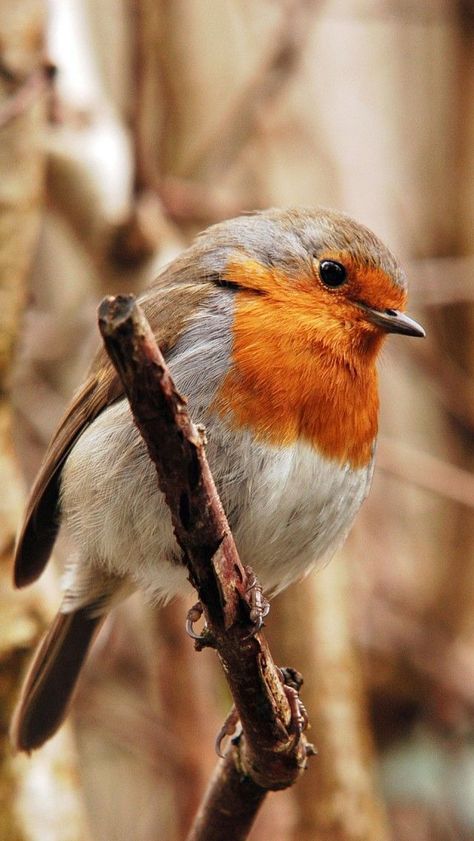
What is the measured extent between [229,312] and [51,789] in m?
1.45

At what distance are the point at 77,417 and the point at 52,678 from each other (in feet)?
2.76

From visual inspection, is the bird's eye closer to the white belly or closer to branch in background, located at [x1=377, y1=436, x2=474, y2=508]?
the white belly

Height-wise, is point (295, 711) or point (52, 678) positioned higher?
point (295, 711)

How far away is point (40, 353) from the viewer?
177 inches

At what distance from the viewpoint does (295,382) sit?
8.14 ft

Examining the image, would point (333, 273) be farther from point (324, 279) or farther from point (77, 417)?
point (77, 417)

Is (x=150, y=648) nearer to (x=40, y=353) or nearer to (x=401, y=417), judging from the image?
(x=40, y=353)

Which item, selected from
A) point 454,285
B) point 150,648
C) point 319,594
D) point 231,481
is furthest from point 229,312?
point 454,285

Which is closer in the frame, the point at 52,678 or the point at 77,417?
the point at 77,417

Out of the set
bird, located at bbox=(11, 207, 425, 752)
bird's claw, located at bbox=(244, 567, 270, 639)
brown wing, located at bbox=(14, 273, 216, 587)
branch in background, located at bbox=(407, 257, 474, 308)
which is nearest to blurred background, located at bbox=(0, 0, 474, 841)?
branch in background, located at bbox=(407, 257, 474, 308)

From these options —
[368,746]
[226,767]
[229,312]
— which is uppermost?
[229,312]

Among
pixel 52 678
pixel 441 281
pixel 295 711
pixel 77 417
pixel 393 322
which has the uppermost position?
pixel 393 322

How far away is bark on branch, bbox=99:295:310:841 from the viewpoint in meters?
1.55

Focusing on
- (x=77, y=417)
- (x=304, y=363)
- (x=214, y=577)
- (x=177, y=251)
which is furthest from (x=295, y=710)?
(x=177, y=251)
